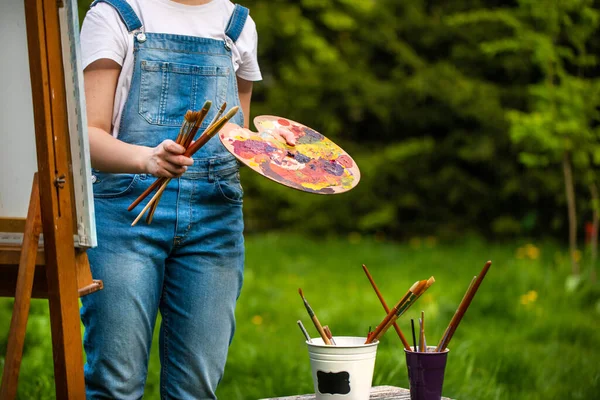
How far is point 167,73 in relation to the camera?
1877mm

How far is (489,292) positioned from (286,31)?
2929 mm

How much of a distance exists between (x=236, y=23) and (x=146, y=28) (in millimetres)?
224

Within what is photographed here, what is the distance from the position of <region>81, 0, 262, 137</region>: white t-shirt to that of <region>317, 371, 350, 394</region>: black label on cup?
0.70m

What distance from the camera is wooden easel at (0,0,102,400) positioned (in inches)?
55.4

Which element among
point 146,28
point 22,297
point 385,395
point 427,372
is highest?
point 146,28

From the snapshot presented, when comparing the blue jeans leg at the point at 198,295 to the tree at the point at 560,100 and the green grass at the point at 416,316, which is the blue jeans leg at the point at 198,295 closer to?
the green grass at the point at 416,316

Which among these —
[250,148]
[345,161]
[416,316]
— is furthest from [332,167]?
[416,316]

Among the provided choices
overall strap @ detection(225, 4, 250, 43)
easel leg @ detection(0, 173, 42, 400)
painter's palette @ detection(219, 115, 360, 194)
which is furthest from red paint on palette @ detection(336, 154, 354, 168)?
easel leg @ detection(0, 173, 42, 400)

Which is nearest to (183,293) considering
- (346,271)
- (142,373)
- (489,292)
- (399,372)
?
(142,373)

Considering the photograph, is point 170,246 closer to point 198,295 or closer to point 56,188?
point 198,295

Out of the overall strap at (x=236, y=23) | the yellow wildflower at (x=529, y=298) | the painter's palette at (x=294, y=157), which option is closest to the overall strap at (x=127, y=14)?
the overall strap at (x=236, y=23)

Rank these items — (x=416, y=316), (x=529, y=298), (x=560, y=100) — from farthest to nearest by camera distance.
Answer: (x=560, y=100) → (x=529, y=298) → (x=416, y=316)

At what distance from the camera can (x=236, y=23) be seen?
1.99 metres

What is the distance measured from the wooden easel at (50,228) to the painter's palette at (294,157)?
1.17 ft
